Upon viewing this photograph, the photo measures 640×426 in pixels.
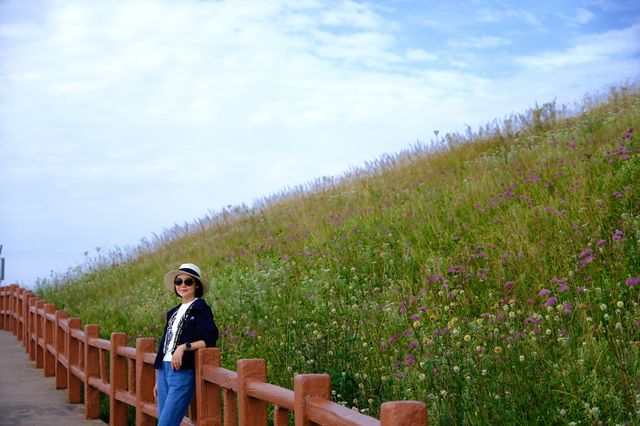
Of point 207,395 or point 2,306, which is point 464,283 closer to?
point 207,395

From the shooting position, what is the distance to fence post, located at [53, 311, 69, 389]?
13.5m

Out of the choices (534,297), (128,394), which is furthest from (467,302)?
(128,394)

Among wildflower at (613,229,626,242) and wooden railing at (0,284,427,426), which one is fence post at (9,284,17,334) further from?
wildflower at (613,229,626,242)

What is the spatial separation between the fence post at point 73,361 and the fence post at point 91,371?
3.60 feet

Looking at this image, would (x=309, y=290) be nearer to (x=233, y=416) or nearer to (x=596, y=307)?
(x=596, y=307)

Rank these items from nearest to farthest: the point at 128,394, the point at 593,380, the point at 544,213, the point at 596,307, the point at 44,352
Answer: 1. the point at 593,380
2. the point at 596,307
3. the point at 128,394
4. the point at 544,213
5. the point at 44,352

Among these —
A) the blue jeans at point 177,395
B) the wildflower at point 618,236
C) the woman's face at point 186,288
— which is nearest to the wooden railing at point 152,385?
the blue jeans at point 177,395

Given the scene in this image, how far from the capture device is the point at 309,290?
11.7 m

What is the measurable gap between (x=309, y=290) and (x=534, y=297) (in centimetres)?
348

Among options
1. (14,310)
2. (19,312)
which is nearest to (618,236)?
(19,312)

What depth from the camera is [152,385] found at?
863 cm

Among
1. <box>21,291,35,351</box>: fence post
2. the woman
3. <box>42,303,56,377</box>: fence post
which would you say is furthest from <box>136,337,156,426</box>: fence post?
<box>21,291,35,351</box>: fence post

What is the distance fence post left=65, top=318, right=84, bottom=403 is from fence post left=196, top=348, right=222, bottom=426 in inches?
243

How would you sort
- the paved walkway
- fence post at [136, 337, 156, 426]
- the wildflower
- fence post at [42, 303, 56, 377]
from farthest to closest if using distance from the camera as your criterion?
fence post at [42, 303, 56, 377] → the paved walkway → the wildflower → fence post at [136, 337, 156, 426]
